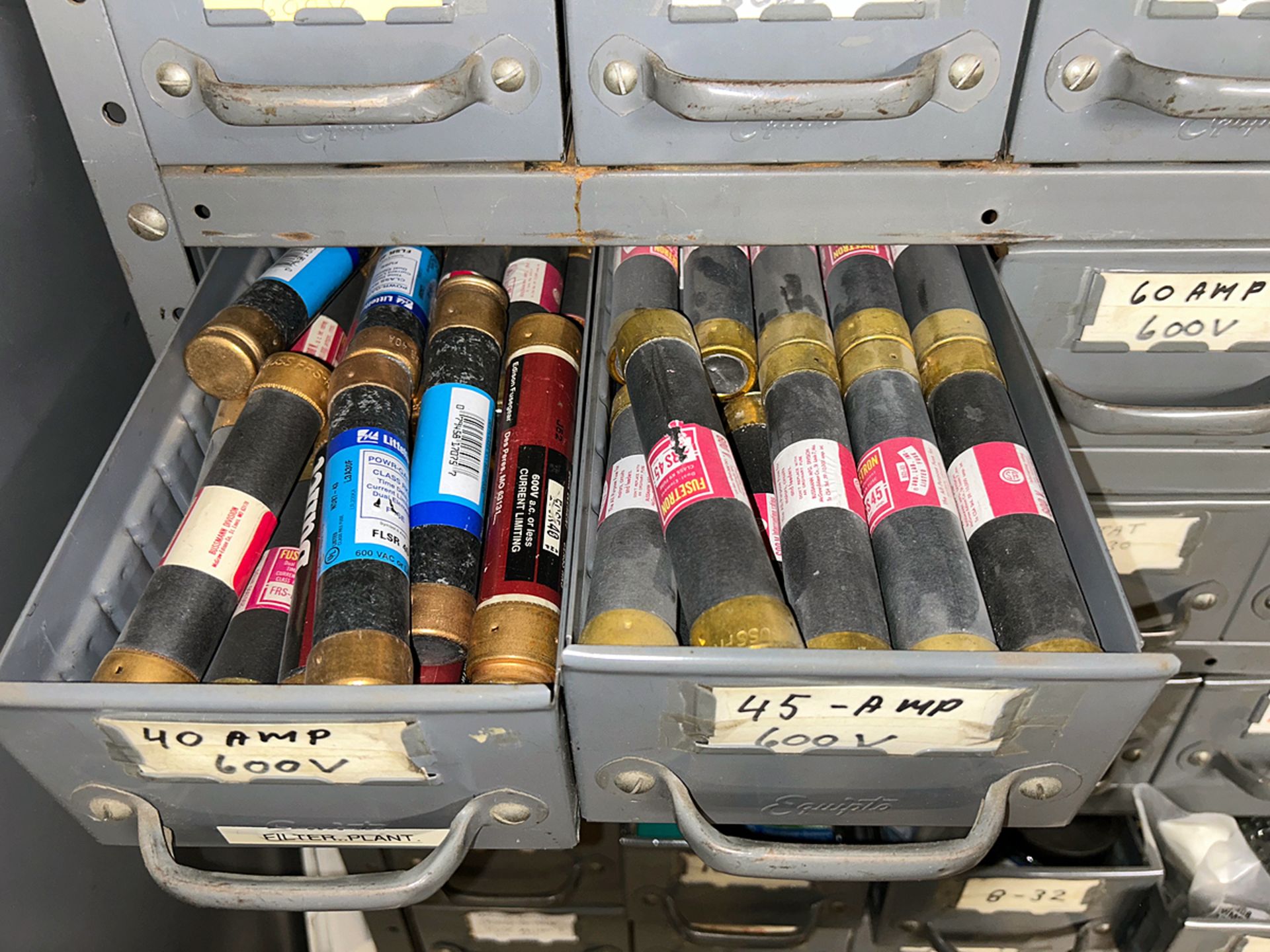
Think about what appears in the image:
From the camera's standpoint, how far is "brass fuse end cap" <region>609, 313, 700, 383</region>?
77 centimetres

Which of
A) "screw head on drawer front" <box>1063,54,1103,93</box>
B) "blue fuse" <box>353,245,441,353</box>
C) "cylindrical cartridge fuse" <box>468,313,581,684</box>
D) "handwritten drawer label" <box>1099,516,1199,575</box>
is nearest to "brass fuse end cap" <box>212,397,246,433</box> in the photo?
"blue fuse" <box>353,245,441,353</box>

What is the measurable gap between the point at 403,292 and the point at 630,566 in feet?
1.12

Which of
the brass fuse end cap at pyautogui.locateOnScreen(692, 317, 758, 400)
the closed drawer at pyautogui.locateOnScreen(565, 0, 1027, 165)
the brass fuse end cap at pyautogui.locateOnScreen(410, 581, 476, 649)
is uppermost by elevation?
the closed drawer at pyautogui.locateOnScreen(565, 0, 1027, 165)

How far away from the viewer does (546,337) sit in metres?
0.81

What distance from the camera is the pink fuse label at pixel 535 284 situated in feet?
2.90

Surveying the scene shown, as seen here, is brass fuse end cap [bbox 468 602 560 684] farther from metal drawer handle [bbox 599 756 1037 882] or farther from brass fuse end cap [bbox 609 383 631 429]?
brass fuse end cap [bbox 609 383 631 429]

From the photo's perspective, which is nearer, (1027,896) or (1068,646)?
(1068,646)

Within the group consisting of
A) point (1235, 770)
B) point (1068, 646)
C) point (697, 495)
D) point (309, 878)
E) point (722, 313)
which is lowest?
point (309, 878)

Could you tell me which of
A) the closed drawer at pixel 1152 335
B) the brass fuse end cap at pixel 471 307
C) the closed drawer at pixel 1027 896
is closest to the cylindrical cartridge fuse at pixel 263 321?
the brass fuse end cap at pixel 471 307

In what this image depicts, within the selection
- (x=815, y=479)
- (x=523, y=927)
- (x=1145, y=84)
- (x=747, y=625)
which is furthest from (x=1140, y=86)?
(x=523, y=927)

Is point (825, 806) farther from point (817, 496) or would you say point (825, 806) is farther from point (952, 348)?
point (952, 348)

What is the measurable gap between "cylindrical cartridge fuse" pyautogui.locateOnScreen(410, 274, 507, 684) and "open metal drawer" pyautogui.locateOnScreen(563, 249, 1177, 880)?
3.3 inches

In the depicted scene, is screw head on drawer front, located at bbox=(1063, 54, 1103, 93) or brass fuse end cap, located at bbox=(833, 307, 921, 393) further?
brass fuse end cap, located at bbox=(833, 307, 921, 393)

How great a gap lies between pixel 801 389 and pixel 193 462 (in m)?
0.48
